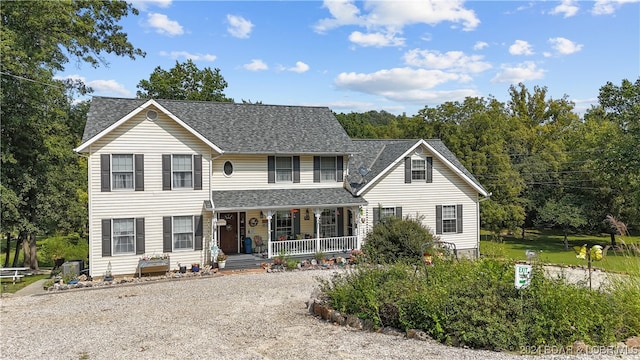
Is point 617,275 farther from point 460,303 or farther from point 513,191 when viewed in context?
point 513,191

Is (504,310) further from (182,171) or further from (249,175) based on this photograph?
(249,175)

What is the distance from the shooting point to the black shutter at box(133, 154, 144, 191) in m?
17.4

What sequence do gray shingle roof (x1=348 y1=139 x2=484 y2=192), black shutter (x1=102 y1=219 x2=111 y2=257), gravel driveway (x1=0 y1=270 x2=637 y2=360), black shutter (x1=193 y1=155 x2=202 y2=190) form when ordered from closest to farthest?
gravel driveway (x1=0 y1=270 x2=637 y2=360)
black shutter (x1=102 y1=219 x2=111 y2=257)
black shutter (x1=193 y1=155 x2=202 y2=190)
gray shingle roof (x1=348 y1=139 x2=484 y2=192)

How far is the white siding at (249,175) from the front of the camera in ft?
64.9

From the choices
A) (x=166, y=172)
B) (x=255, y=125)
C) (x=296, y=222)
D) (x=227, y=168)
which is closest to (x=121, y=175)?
(x=166, y=172)

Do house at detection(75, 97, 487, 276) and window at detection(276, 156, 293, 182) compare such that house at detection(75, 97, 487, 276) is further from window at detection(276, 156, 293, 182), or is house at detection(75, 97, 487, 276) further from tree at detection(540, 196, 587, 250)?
tree at detection(540, 196, 587, 250)

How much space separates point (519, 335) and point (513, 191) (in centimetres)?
2562

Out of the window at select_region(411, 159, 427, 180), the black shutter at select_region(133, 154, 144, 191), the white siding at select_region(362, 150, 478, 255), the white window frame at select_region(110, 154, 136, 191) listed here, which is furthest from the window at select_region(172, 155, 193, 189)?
the window at select_region(411, 159, 427, 180)

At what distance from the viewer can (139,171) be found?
17.5 m

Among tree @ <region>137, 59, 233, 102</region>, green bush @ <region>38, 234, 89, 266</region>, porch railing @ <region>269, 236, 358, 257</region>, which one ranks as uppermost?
tree @ <region>137, 59, 233, 102</region>

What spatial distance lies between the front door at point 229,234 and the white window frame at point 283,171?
2816 millimetres

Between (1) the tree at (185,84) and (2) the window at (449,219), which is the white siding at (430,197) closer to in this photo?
(2) the window at (449,219)

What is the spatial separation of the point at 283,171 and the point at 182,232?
563 cm

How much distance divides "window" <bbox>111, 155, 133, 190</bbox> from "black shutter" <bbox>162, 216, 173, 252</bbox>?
1.96 m
